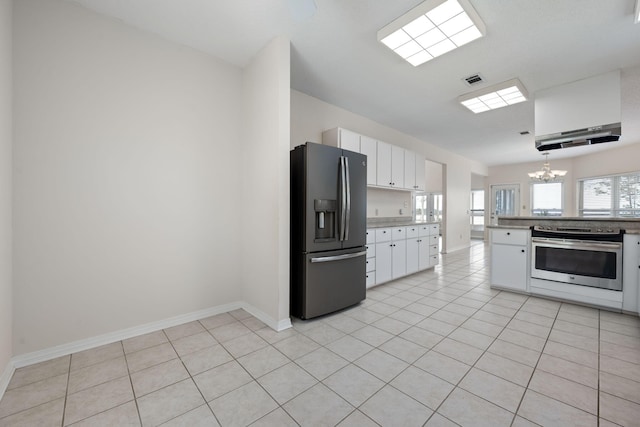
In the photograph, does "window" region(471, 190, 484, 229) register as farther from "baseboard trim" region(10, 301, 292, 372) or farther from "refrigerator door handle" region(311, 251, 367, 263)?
"baseboard trim" region(10, 301, 292, 372)

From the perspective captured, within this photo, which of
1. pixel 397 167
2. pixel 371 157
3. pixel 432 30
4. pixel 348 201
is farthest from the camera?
pixel 397 167

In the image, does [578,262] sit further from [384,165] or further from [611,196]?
[611,196]

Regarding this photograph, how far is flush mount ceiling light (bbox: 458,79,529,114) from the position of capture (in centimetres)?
334

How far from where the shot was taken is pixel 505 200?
30.5ft

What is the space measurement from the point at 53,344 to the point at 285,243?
2020mm

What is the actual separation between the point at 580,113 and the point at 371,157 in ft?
8.73

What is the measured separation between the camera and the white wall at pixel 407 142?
3.64 metres

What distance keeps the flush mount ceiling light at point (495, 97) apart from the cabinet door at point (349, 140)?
1634 mm

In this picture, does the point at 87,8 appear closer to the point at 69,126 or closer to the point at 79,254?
the point at 69,126

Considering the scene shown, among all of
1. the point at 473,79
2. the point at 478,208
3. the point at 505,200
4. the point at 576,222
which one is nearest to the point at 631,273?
the point at 576,222

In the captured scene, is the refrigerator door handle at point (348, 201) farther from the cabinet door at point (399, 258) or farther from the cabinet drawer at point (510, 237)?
the cabinet drawer at point (510, 237)

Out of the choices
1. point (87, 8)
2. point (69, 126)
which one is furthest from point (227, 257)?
point (87, 8)

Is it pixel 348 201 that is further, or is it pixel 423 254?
pixel 423 254

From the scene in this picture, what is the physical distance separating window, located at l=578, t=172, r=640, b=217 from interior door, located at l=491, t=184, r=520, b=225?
1598 millimetres
